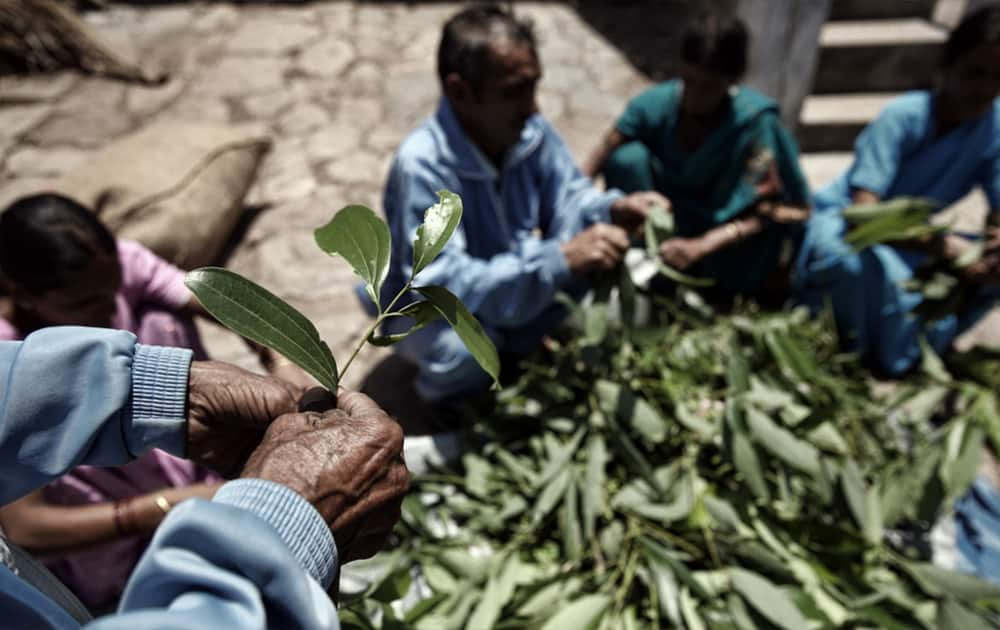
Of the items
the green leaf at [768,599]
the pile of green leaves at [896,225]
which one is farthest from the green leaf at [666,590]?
the pile of green leaves at [896,225]

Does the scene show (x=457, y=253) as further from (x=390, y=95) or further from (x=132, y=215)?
(x=390, y=95)

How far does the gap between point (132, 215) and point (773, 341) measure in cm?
200

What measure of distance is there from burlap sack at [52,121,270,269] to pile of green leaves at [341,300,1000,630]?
1269 millimetres

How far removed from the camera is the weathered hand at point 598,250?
4.97 feet

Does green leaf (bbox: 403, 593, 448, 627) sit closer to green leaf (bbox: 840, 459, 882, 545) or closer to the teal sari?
green leaf (bbox: 840, 459, 882, 545)

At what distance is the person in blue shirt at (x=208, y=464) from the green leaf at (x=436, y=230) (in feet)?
0.53

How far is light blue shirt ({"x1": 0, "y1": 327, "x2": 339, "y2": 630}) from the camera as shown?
470mm

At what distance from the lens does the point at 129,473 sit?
1.32m

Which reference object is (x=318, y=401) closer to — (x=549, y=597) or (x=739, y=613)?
(x=549, y=597)

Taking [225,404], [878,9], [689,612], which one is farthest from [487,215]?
[878,9]

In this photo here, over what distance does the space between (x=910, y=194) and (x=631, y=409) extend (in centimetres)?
136

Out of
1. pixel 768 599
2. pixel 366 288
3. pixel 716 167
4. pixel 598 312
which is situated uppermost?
pixel 366 288

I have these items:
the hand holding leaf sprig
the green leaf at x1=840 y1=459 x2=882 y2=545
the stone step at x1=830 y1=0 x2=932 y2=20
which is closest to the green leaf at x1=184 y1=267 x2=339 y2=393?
the hand holding leaf sprig

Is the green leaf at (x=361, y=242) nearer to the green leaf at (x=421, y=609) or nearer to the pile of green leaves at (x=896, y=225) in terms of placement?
the green leaf at (x=421, y=609)
